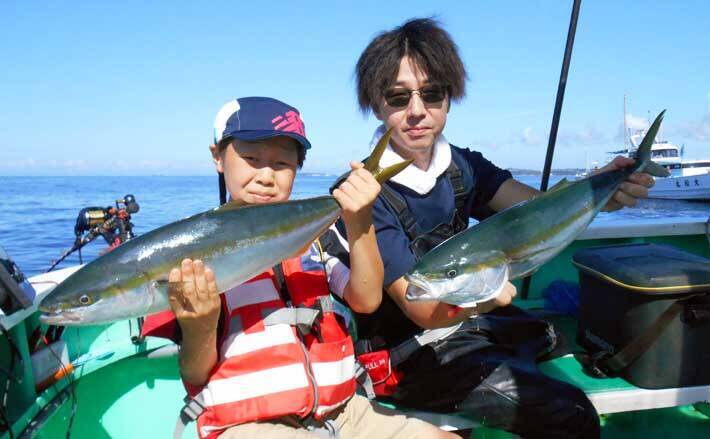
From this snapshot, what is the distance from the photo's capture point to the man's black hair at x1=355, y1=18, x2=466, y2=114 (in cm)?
303

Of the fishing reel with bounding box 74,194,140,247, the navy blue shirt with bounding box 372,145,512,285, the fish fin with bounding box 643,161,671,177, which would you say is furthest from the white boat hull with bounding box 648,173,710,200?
the fishing reel with bounding box 74,194,140,247

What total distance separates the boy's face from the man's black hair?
85cm

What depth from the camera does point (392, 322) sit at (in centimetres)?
306

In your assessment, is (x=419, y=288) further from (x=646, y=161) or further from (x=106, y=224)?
(x=106, y=224)

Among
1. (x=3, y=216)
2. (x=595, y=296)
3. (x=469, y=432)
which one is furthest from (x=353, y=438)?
(x=3, y=216)

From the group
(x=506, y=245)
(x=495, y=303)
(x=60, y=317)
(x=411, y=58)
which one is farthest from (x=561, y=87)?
(x=60, y=317)

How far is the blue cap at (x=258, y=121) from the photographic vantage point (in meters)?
2.43

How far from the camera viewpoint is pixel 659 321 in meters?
3.08

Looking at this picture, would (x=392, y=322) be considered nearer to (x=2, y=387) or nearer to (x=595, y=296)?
(x=595, y=296)

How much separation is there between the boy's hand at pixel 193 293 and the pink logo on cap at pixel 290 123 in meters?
0.83

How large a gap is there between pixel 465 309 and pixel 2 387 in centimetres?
255

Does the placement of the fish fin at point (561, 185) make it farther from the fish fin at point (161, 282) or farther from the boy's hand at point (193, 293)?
the fish fin at point (161, 282)

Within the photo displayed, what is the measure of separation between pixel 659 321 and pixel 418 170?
1789 mm

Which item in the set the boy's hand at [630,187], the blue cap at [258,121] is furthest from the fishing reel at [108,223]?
the boy's hand at [630,187]
